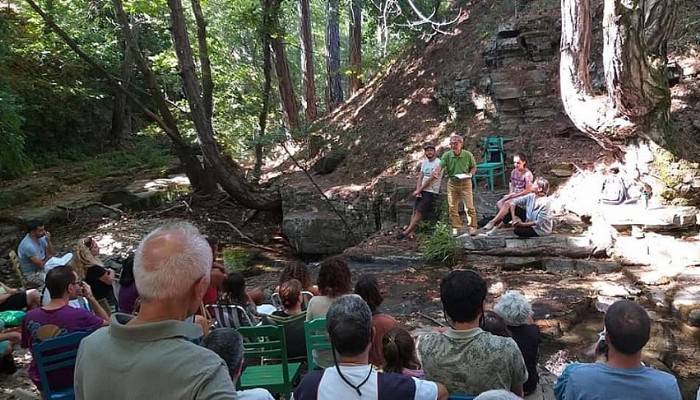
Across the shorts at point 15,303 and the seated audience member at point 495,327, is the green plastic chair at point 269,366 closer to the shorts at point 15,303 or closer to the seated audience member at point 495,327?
the seated audience member at point 495,327

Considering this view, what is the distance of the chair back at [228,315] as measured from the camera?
3801 mm

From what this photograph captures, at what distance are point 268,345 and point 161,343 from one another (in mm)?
2196

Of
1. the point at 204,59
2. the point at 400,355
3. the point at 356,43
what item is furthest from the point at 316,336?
the point at 356,43

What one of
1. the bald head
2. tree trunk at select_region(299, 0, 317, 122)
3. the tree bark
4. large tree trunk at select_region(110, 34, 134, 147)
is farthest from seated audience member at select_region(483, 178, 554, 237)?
large tree trunk at select_region(110, 34, 134, 147)

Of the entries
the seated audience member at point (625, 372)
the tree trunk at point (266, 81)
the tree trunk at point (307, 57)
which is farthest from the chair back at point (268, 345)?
the tree trunk at point (307, 57)

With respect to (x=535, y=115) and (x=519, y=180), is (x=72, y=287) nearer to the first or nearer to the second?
(x=519, y=180)

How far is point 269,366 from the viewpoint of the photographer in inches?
141

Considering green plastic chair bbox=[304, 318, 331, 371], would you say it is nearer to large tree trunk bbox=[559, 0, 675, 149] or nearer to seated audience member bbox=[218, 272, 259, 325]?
seated audience member bbox=[218, 272, 259, 325]

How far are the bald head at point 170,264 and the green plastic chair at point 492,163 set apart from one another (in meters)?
8.99

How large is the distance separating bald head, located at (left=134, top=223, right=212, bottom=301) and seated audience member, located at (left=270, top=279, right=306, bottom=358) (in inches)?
91.3

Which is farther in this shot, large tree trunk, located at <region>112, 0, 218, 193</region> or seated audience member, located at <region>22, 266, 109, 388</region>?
large tree trunk, located at <region>112, 0, 218, 193</region>

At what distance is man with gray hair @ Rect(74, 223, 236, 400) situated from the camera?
130 cm

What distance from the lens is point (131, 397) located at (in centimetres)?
132

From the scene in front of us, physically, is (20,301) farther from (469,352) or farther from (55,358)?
(469,352)
